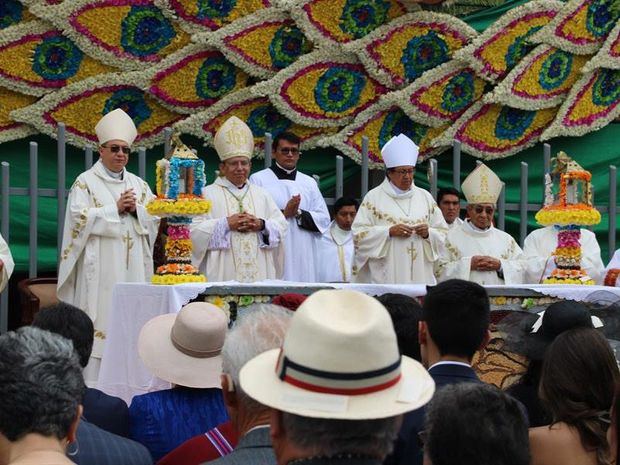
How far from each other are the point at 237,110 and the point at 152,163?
889mm

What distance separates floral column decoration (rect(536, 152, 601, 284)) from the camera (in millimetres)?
8727

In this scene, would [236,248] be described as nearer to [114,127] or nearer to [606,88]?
[114,127]

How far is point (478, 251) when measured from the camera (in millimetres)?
10547

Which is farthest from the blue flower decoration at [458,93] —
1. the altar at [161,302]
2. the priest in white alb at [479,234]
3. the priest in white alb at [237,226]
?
the altar at [161,302]

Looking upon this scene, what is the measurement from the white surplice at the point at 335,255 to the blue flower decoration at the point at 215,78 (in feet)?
5.12

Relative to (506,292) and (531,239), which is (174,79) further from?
(506,292)

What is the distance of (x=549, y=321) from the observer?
4629 mm

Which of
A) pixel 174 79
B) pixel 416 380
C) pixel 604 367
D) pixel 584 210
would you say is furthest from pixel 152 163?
pixel 416 380

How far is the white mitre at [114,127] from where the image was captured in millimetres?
9477

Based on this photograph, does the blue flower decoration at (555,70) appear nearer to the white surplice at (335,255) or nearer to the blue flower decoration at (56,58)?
the white surplice at (335,255)

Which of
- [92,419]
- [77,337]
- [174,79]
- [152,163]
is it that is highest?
[174,79]

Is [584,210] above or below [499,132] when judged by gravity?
below

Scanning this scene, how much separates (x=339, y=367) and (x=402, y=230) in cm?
728

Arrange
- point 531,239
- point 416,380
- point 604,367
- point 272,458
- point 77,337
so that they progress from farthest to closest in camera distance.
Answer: point 531,239 < point 77,337 < point 604,367 < point 272,458 < point 416,380
